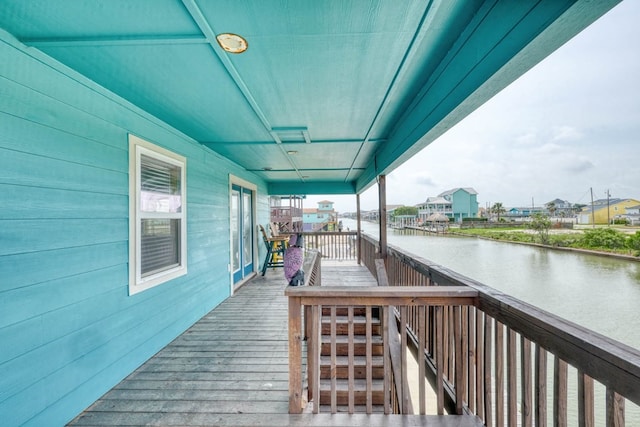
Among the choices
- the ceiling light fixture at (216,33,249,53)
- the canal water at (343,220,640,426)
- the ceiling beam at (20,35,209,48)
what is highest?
the ceiling beam at (20,35,209,48)

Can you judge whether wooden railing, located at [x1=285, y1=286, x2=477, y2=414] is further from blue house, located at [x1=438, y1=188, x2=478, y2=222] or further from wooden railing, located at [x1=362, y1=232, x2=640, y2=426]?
blue house, located at [x1=438, y1=188, x2=478, y2=222]

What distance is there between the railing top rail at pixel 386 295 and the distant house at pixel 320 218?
13.0 m

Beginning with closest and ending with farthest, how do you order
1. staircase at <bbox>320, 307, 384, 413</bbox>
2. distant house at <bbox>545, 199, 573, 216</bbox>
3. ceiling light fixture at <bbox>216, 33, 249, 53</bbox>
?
ceiling light fixture at <bbox>216, 33, 249, 53</bbox> → staircase at <bbox>320, 307, 384, 413</bbox> → distant house at <bbox>545, 199, 573, 216</bbox>

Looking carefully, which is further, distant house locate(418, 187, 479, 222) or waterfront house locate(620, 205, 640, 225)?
distant house locate(418, 187, 479, 222)

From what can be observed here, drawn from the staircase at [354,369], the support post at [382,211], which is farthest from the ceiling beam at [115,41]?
the support post at [382,211]

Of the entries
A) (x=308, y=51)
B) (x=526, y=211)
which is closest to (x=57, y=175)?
(x=308, y=51)

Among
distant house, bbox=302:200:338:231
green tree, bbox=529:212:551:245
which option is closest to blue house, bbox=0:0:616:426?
green tree, bbox=529:212:551:245

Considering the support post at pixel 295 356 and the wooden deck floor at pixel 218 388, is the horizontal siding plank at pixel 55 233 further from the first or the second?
the support post at pixel 295 356

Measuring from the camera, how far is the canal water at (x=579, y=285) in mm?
2697

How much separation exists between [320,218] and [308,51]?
111 feet

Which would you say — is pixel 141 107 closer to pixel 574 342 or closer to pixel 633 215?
pixel 574 342

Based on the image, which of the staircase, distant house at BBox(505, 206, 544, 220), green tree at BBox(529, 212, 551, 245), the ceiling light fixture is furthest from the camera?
distant house at BBox(505, 206, 544, 220)

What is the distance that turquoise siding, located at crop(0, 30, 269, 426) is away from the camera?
156 cm

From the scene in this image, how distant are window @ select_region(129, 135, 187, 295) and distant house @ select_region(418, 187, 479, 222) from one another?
22101mm
